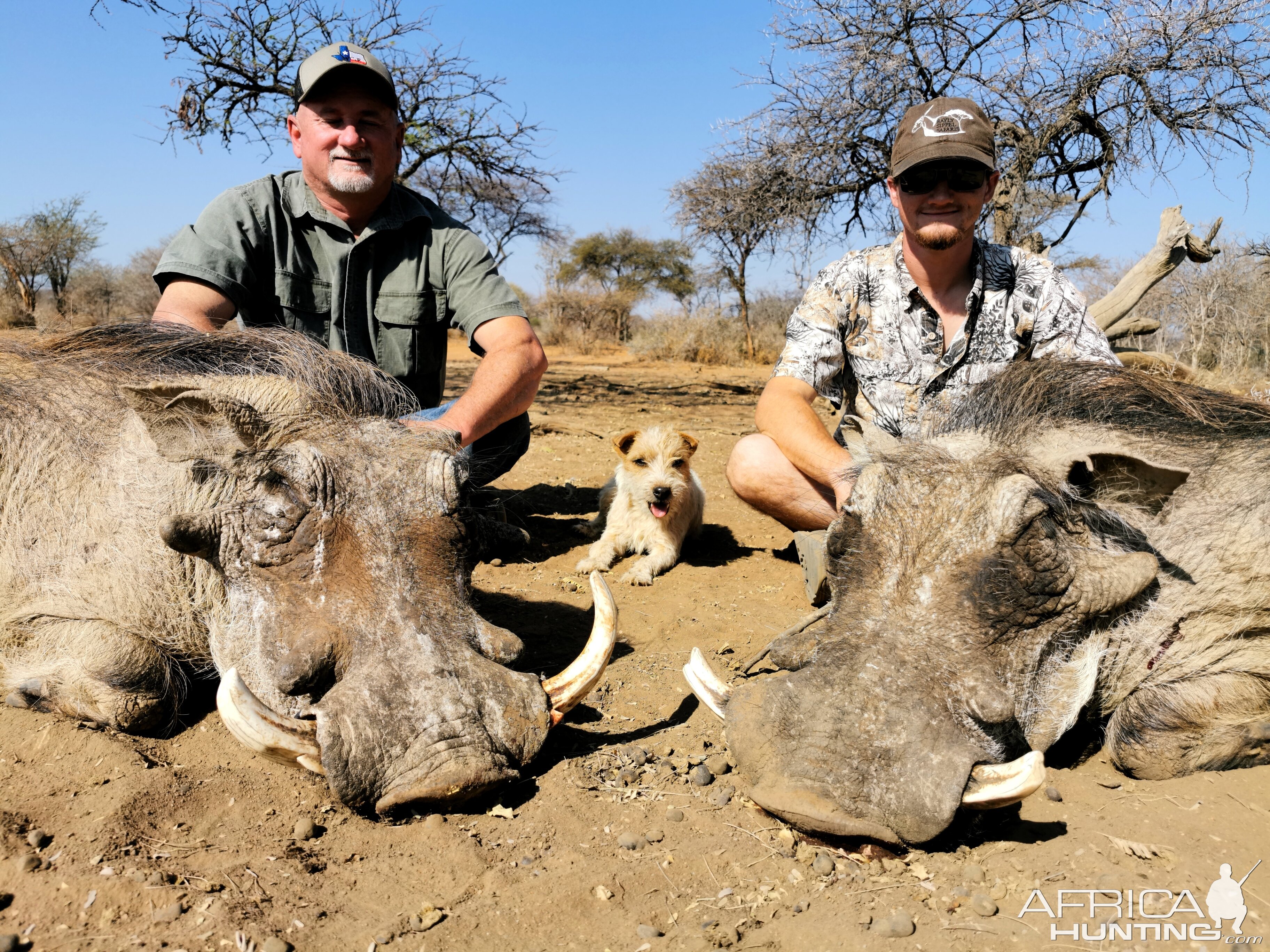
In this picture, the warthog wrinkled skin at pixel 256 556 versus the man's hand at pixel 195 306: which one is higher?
the man's hand at pixel 195 306

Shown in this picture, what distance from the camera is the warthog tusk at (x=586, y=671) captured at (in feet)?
7.32

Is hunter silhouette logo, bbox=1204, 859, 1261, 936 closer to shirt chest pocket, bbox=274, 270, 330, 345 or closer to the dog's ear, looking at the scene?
shirt chest pocket, bbox=274, 270, 330, 345

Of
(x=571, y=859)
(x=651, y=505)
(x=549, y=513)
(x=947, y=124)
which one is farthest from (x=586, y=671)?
(x=549, y=513)

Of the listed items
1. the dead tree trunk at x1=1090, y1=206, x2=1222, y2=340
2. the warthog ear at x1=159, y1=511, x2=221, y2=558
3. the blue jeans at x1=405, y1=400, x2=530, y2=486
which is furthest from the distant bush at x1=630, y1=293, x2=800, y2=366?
the warthog ear at x1=159, y1=511, x2=221, y2=558

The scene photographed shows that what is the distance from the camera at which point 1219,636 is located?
97.6 inches

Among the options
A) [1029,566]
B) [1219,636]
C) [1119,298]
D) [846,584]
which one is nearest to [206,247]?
[846,584]

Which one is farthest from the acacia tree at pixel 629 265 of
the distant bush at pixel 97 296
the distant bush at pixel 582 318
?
the distant bush at pixel 97 296

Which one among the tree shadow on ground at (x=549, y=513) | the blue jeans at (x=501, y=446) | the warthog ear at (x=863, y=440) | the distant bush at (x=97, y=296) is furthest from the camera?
the distant bush at (x=97, y=296)

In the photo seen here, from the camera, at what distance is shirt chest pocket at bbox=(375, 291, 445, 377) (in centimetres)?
393

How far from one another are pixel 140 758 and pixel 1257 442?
321 cm

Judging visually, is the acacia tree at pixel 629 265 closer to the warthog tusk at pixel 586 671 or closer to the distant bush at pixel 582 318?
the distant bush at pixel 582 318

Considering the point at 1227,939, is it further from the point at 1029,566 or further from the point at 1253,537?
the point at 1253,537

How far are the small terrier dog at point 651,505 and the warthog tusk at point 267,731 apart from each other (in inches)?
99.8

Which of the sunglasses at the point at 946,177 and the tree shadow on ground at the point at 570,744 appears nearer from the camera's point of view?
the tree shadow on ground at the point at 570,744
